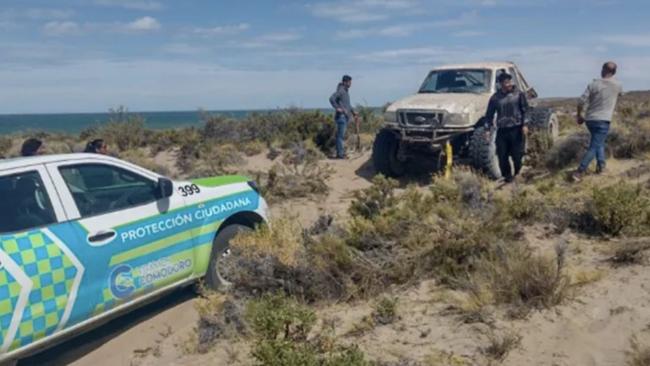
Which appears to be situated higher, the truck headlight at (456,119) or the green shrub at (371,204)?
the truck headlight at (456,119)

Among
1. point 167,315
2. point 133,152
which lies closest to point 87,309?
point 167,315

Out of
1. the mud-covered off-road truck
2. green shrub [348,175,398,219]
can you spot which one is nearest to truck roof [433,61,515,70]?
the mud-covered off-road truck

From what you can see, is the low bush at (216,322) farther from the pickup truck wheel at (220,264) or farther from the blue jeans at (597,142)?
the blue jeans at (597,142)

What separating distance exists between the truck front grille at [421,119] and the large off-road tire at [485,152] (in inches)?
26.0

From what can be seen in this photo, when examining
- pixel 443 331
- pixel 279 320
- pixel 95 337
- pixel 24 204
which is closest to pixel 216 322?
pixel 279 320

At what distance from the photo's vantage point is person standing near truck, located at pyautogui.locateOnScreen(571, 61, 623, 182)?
927 cm

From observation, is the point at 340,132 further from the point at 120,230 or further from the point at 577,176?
the point at 120,230

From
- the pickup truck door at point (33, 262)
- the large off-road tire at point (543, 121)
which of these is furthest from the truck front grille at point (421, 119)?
the pickup truck door at point (33, 262)

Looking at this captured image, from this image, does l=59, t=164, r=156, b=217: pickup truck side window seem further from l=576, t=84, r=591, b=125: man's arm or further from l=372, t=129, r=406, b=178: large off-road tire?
l=576, t=84, r=591, b=125: man's arm

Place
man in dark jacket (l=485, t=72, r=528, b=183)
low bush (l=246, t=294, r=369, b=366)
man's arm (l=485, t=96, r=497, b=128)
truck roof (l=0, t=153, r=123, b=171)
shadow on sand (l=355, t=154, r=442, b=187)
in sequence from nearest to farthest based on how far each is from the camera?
low bush (l=246, t=294, r=369, b=366) → truck roof (l=0, t=153, r=123, b=171) → man in dark jacket (l=485, t=72, r=528, b=183) → man's arm (l=485, t=96, r=497, b=128) → shadow on sand (l=355, t=154, r=442, b=187)

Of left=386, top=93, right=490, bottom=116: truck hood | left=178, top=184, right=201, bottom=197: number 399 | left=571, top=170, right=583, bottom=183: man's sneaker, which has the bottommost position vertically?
left=571, top=170, right=583, bottom=183: man's sneaker

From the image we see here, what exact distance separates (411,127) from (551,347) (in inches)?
273

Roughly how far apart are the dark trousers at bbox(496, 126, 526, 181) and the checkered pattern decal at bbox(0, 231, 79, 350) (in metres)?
7.30

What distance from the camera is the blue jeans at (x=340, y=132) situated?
45.3 feet
